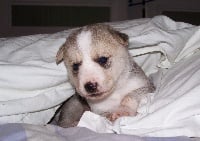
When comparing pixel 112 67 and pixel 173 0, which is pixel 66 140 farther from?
pixel 173 0

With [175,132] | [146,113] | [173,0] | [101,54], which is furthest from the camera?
[173,0]

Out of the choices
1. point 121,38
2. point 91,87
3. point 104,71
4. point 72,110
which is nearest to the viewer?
point 91,87

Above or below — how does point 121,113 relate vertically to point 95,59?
below

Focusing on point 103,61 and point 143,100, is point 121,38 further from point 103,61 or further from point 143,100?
point 143,100

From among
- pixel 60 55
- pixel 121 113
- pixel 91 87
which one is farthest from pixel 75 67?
pixel 121 113

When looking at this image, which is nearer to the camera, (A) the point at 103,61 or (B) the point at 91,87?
(B) the point at 91,87

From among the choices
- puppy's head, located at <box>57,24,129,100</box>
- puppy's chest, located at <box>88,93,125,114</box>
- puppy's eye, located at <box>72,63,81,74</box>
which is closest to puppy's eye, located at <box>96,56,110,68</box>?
puppy's head, located at <box>57,24,129,100</box>

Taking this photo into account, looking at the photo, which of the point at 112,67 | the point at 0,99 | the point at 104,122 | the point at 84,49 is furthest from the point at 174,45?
the point at 0,99

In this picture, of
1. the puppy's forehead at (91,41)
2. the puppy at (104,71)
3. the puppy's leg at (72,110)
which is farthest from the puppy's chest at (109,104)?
the puppy's forehead at (91,41)
